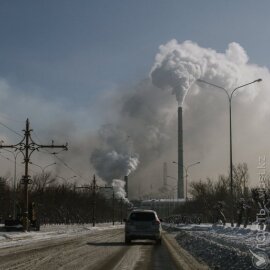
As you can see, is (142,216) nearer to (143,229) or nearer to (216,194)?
(143,229)

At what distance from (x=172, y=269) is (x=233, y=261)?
5.81 feet

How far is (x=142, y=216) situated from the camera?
32.1 m

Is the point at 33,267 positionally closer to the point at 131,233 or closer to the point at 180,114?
the point at 131,233

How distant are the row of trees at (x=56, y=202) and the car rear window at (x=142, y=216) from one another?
182ft

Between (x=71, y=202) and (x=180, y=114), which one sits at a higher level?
(x=180, y=114)

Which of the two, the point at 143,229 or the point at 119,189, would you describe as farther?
the point at 119,189

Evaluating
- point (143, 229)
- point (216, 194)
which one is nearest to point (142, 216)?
point (143, 229)

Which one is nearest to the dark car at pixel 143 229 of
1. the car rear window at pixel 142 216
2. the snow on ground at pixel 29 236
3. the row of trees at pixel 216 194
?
the car rear window at pixel 142 216

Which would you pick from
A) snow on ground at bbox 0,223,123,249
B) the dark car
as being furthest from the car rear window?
snow on ground at bbox 0,223,123,249

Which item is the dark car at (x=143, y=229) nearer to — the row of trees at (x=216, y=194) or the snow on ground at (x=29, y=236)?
the snow on ground at (x=29, y=236)

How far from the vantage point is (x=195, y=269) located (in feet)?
50.2

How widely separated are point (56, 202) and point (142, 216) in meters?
81.2

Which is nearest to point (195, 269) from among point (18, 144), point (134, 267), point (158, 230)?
point (134, 267)

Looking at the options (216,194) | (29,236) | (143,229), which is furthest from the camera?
(216,194)
